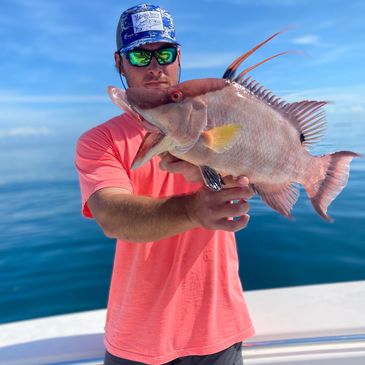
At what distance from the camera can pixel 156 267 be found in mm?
1873

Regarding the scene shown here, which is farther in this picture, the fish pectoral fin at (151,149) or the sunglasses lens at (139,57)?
the sunglasses lens at (139,57)

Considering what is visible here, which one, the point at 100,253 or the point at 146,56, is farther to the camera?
the point at 100,253

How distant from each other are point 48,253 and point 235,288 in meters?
4.46

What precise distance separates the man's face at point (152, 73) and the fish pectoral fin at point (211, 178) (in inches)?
34.5

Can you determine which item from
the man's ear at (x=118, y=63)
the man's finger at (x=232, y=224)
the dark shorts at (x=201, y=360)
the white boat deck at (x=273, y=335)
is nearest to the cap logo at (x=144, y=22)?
the man's ear at (x=118, y=63)

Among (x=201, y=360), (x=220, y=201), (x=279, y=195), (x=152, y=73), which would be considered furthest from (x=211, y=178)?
(x=201, y=360)

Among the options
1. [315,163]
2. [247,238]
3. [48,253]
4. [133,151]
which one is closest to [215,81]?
[315,163]

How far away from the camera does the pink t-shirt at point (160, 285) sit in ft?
6.02

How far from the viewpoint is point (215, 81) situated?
1348mm

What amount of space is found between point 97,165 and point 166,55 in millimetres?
751

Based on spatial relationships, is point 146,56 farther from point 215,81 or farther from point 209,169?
point 209,169

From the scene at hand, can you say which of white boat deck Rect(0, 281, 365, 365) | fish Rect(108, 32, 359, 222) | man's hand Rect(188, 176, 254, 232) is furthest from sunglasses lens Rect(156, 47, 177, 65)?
white boat deck Rect(0, 281, 365, 365)

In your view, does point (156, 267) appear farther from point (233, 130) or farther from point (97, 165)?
point (233, 130)

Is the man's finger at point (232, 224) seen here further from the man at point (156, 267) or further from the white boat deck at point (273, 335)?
the white boat deck at point (273, 335)
